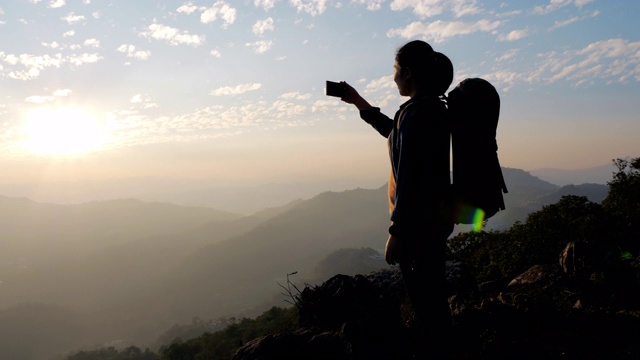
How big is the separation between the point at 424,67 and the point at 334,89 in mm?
1246

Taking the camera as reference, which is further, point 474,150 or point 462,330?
point 462,330

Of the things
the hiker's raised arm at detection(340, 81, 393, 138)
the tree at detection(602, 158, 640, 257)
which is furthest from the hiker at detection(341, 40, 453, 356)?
the tree at detection(602, 158, 640, 257)

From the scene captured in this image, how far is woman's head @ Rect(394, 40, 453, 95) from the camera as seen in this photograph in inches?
122

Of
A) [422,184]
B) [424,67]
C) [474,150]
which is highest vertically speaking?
[424,67]

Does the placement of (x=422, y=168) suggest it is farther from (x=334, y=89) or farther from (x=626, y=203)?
(x=626, y=203)

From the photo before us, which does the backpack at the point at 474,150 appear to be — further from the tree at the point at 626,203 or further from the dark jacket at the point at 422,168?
the tree at the point at 626,203

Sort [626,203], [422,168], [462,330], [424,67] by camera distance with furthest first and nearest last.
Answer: [626,203], [462,330], [424,67], [422,168]

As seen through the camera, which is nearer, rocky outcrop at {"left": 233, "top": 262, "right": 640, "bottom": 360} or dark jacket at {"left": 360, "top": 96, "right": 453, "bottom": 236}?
dark jacket at {"left": 360, "top": 96, "right": 453, "bottom": 236}

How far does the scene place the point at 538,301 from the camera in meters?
5.99

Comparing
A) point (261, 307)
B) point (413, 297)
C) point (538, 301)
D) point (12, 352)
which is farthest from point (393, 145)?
point (12, 352)

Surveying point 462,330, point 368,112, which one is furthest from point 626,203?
point 368,112

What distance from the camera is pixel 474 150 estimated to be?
2.99m

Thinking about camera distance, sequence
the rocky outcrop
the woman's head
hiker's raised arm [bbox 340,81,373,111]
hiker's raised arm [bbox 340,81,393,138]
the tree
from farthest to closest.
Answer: the tree → the rocky outcrop → hiker's raised arm [bbox 340,81,373,111] → hiker's raised arm [bbox 340,81,393,138] → the woman's head

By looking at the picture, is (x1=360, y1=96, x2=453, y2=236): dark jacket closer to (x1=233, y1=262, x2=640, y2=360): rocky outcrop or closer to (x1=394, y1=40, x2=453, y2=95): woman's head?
(x1=394, y1=40, x2=453, y2=95): woman's head
